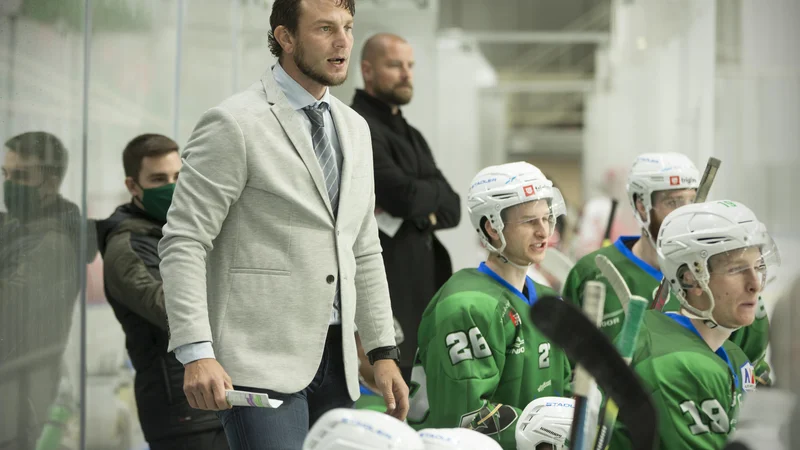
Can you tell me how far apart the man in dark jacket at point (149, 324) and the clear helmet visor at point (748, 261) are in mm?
1601

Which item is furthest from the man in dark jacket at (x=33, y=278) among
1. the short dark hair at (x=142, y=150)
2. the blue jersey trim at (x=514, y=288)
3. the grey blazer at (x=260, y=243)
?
the blue jersey trim at (x=514, y=288)

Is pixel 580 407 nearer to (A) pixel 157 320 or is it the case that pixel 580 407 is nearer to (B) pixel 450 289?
(B) pixel 450 289

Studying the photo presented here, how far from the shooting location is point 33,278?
293 centimetres

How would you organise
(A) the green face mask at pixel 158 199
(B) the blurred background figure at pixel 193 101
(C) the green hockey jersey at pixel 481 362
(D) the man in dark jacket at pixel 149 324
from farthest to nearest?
(A) the green face mask at pixel 158 199 → (D) the man in dark jacket at pixel 149 324 → (B) the blurred background figure at pixel 193 101 → (C) the green hockey jersey at pixel 481 362

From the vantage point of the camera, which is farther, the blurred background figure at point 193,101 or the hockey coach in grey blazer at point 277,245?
the blurred background figure at point 193,101

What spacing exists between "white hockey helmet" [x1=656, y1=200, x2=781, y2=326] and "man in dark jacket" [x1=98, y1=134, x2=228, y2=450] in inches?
59.2

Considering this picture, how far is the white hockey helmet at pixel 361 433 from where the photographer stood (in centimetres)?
174

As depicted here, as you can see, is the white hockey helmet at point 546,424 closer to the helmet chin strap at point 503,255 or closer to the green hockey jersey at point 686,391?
the green hockey jersey at point 686,391

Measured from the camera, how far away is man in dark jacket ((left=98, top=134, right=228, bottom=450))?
322 centimetres

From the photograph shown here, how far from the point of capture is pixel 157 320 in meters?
3.22

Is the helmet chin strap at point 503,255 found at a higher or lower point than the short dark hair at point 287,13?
lower

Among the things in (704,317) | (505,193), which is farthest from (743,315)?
(505,193)

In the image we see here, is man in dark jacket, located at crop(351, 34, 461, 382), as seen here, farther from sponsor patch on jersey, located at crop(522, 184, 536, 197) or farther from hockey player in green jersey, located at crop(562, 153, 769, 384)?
sponsor patch on jersey, located at crop(522, 184, 536, 197)

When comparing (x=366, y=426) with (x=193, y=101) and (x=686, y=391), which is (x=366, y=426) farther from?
(x=193, y=101)
